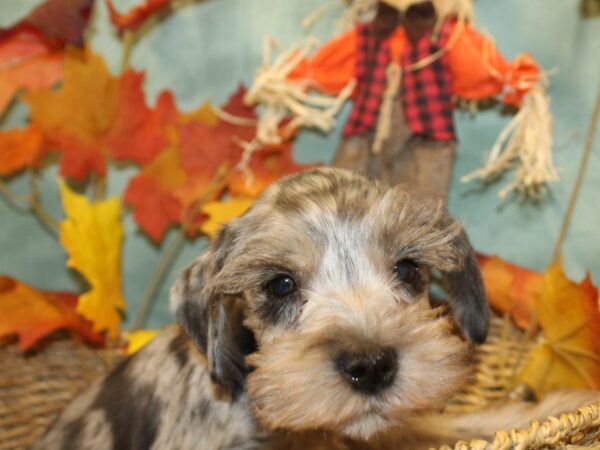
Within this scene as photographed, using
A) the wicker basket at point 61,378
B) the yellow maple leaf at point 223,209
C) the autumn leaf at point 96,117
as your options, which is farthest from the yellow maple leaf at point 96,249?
the yellow maple leaf at point 223,209

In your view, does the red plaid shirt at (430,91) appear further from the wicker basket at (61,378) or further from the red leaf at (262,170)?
the wicker basket at (61,378)

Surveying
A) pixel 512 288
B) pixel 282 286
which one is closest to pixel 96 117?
pixel 282 286

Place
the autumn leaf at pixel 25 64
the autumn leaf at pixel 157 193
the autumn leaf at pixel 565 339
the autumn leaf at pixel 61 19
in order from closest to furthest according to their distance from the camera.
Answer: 1. the autumn leaf at pixel 565 339
2. the autumn leaf at pixel 61 19
3. the autumn leaf at pixel 25 64
4. the autumn leaf at pixel 157 193

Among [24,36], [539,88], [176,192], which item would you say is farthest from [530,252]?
[24,36]

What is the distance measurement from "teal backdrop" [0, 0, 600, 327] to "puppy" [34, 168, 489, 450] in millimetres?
1195

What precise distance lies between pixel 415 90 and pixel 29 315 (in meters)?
2.38

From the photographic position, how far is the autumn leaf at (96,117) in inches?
153

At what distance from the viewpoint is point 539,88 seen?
11.8 ft

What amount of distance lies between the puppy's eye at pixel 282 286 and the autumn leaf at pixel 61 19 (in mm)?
2067

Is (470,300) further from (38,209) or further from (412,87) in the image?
(38,209)

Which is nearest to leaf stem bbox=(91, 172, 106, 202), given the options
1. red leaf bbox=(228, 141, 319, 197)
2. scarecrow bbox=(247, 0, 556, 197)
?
red leaf bbox=(228, 141, 319, 197)

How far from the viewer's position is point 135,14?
4004 mm

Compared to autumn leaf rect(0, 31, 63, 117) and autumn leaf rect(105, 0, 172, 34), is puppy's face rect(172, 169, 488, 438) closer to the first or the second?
autumn leaf rect(105, 0, 172, 34)

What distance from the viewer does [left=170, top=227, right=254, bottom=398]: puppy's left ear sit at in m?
2.41
